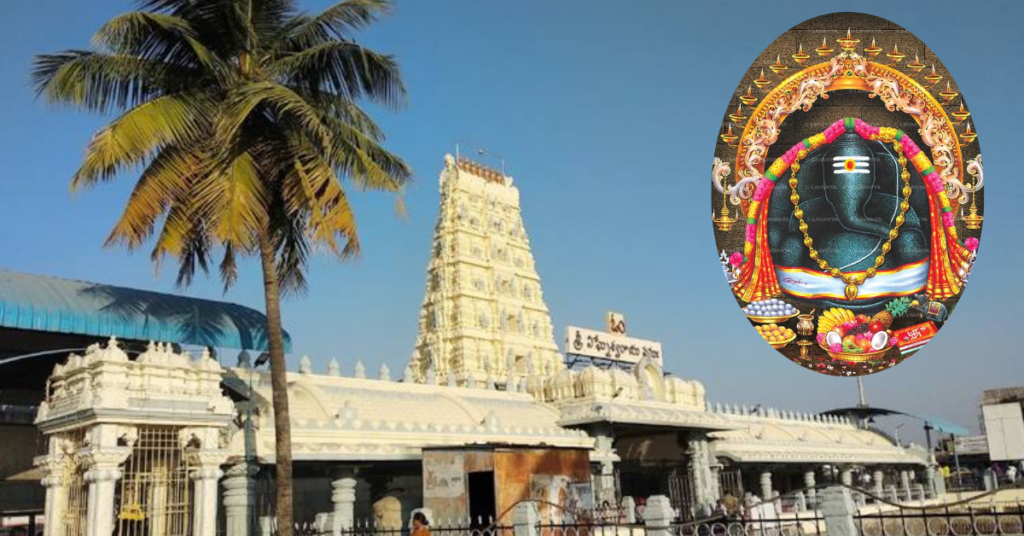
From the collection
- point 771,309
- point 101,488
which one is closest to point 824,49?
point 771,309

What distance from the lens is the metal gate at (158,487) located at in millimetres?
19203

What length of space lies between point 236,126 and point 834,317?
77.4ft

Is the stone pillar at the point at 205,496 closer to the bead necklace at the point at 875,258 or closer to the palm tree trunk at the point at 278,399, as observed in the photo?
the palm tree trunk at the point at 278,399

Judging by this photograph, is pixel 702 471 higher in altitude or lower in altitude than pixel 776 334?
lower

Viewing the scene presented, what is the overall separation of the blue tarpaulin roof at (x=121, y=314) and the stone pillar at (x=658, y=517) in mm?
14997

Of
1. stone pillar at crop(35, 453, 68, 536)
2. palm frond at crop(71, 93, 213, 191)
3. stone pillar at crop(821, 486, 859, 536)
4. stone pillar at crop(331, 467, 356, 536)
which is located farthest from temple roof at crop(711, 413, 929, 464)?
palm frond at crop(71, 93, 213, 191)

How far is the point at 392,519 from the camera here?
23.3 m

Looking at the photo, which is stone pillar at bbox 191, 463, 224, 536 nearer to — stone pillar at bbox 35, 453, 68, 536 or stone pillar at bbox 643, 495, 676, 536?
stone pillar at bbox 35, 453, 68, 536

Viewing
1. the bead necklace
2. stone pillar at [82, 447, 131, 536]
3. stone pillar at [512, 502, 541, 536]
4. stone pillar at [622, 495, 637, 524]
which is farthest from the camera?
the bead necklace

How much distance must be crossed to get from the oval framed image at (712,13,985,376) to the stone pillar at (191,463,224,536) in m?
19.4

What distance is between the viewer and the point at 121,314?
74.2 ft

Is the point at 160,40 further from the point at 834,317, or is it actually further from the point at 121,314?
the point at 834,317

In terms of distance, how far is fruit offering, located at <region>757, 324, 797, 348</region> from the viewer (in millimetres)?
31016

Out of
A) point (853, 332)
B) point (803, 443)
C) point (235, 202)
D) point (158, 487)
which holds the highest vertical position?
point (235, 202)
